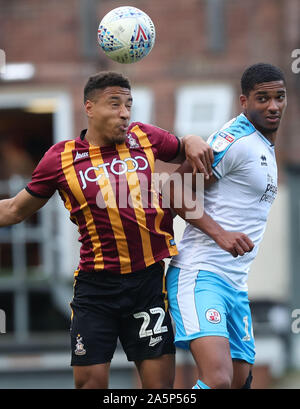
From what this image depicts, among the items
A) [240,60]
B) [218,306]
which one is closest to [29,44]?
[240,60]

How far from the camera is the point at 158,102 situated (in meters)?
11.6

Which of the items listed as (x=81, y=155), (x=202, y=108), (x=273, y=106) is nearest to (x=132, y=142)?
(x=81, y=155)

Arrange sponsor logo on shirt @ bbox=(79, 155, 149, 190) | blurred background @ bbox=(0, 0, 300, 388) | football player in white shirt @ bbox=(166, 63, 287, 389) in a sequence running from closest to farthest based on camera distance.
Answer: football player in white shirt @ bbox=(166, 63, 287, 389), sponsor logo on shirt @ bbox=(79, 155, 149, 190), blurred background @ bbox=(0, 0, 300, 388)

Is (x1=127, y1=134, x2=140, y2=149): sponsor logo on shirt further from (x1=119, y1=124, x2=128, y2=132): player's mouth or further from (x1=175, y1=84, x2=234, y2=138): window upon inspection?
(x1=175, y1=84, x2=234, y2=138): window

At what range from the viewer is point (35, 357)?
34.1 ft

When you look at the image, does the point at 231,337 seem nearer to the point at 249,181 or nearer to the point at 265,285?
the point at 249,181

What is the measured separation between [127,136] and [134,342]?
1.25m

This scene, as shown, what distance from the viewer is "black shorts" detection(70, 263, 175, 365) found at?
5074 mm

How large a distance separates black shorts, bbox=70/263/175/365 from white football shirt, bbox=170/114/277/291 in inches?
11.0

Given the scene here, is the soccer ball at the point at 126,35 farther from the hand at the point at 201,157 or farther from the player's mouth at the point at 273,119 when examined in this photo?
the player's mouth at the point at 273,119

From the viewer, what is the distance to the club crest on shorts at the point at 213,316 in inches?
192

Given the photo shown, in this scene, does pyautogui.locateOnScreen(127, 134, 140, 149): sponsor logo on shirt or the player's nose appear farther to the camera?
pyautogui.locateOnScreen(127, 134, 140, 149): sponsor logo on shirt

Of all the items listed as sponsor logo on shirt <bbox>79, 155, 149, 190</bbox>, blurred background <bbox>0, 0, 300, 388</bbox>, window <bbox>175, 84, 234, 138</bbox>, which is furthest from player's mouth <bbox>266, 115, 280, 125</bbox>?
window <bbox>175, 84, 234, 138</bbox>

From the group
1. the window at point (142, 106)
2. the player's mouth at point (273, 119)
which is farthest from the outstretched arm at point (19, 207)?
the window at point (142, 106)
